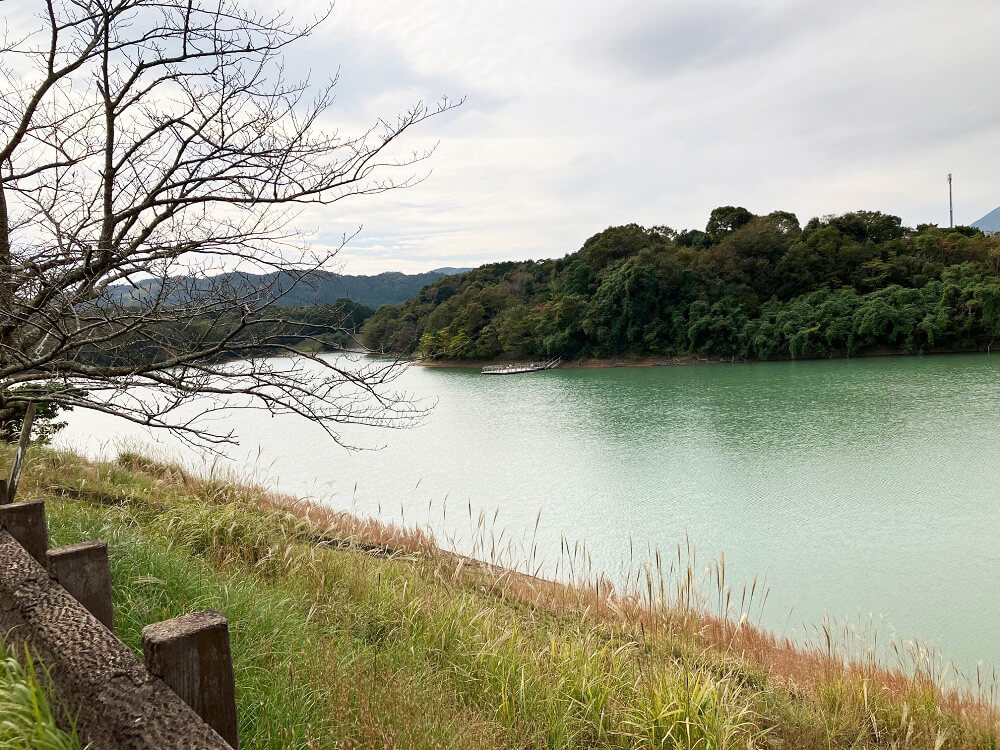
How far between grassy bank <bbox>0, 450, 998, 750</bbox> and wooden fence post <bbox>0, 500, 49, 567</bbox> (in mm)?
679

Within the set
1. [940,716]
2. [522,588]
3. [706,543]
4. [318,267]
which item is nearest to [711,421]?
[706,543]

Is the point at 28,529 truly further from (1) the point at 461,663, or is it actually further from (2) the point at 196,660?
(1) the point at 461,663

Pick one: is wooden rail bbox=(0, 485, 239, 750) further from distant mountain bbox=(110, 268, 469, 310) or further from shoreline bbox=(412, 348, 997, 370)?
shoreline bbox=(412, 348, 997, 370)

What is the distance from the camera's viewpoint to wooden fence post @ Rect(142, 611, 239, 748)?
0.95 metres

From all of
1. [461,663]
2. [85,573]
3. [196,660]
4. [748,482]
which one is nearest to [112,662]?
[196,660]

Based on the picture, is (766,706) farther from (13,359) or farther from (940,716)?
(13,359)

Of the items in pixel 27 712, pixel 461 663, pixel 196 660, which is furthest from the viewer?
pixel 461 663

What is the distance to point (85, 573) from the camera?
1.36 meters

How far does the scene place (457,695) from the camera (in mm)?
2488

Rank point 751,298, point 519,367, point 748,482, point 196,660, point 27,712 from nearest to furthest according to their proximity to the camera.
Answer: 1. point 196,660
2. point 27,712
3. point 748,482
4. point 751,298
5. point 519,367

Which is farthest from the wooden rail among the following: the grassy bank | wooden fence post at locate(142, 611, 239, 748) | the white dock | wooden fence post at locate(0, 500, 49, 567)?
the white dock

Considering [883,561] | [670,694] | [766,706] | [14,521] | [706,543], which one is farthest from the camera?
[706,543]

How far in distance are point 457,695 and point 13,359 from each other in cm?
232

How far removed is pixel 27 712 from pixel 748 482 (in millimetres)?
10933
